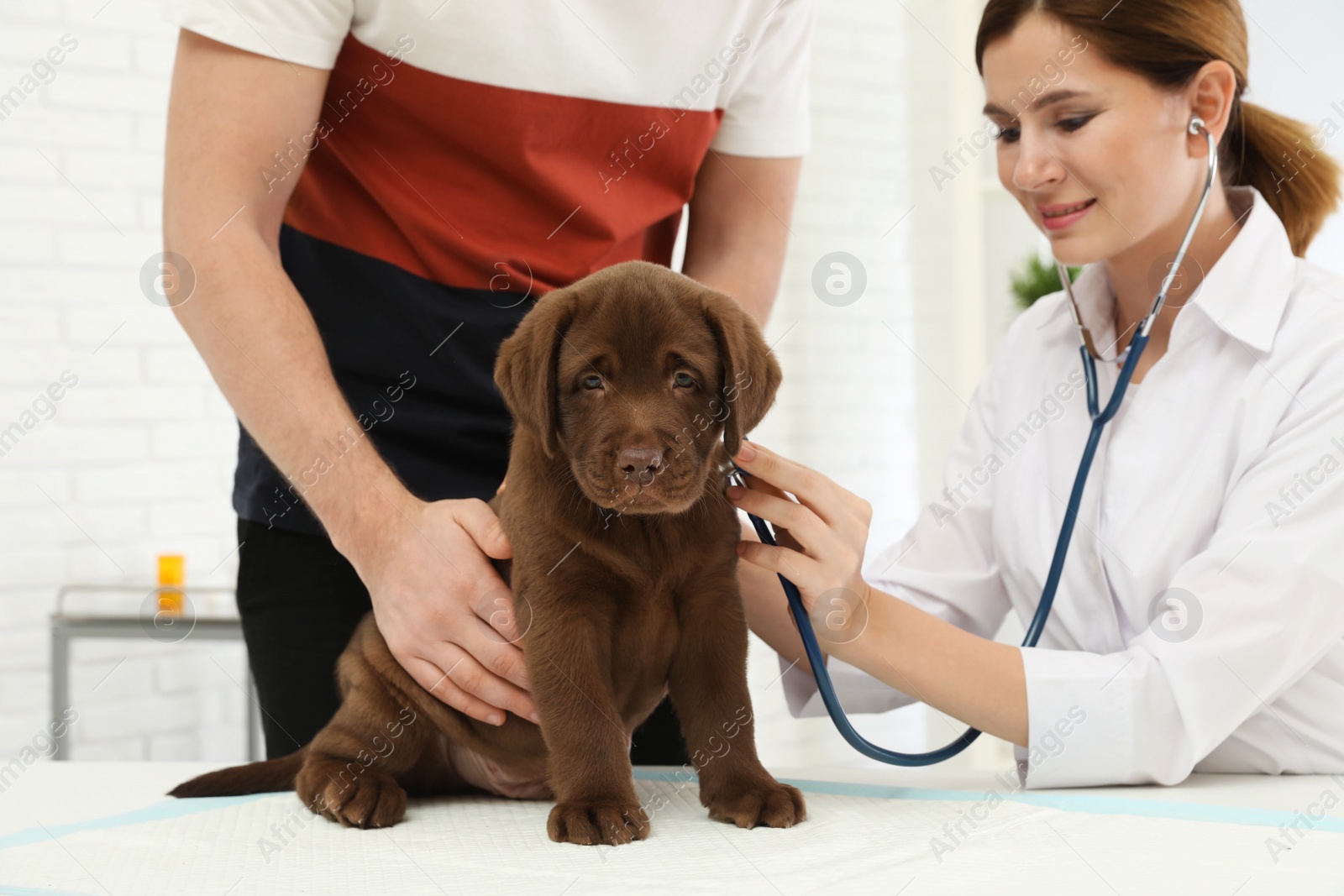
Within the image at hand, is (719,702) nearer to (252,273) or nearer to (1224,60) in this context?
(252,273)

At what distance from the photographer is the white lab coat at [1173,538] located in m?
1.36

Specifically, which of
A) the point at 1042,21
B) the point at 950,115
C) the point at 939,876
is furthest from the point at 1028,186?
the point at 950,115

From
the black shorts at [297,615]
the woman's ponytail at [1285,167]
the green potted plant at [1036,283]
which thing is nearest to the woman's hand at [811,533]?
the black shorts at [297,615]

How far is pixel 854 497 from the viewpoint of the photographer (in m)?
1.37

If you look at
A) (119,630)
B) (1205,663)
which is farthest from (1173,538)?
(119,630)

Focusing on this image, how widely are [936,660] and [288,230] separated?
1081mm

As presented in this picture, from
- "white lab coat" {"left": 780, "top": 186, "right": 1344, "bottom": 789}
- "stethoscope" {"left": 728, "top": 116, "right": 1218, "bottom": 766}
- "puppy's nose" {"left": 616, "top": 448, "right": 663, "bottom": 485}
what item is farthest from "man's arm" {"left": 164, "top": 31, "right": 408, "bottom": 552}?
"white lab coat" {"left": 780, "top": 186, "right": 1344, "bottom": 789}

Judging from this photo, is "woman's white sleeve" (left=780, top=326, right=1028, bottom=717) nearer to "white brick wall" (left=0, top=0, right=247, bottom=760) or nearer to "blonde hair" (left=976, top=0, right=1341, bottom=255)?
"blonde hair" (left=976, top=0, right=1341, bottom=255)

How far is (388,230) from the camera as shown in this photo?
1586 mm

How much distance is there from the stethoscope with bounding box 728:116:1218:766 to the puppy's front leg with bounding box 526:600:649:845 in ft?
0.85

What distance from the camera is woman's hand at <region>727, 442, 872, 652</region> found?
1.30 m

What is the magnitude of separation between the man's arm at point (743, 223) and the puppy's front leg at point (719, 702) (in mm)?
685

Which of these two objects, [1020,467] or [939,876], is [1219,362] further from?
[939,876]

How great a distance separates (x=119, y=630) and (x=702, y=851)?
2.32m
